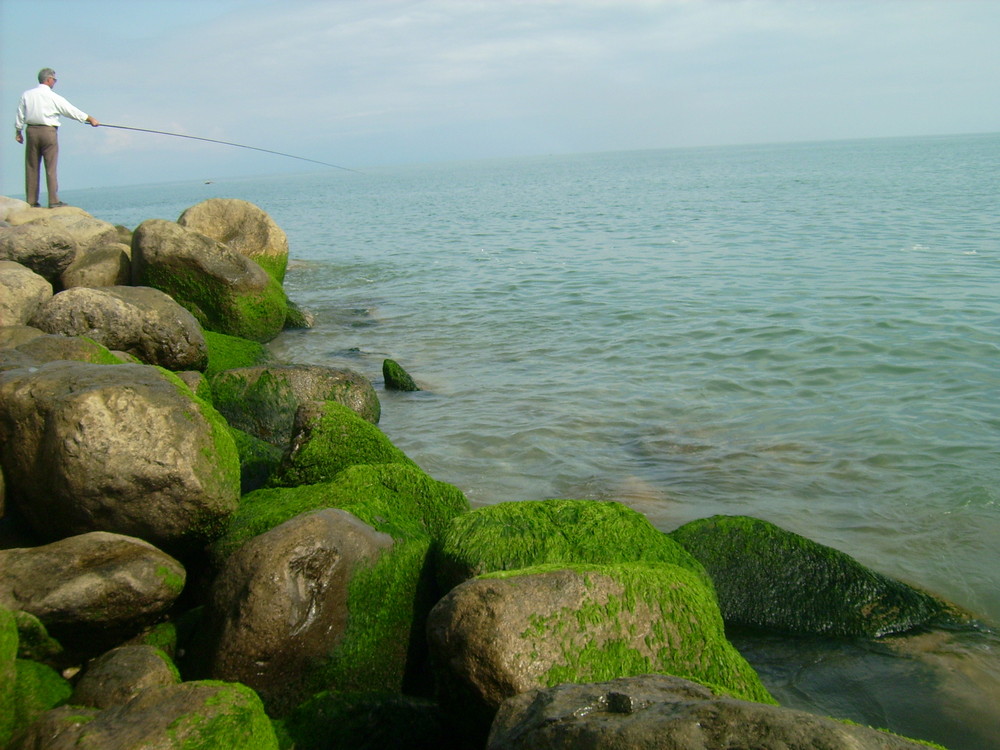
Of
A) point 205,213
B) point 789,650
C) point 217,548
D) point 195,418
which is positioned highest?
point 205,213

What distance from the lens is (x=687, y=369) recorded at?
10.8 metres

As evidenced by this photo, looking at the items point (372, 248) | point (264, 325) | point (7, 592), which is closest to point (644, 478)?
point (7, 592)

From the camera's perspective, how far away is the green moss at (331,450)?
541cm

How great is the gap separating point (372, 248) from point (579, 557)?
24.1 m

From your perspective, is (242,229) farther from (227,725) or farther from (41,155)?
(227,725)

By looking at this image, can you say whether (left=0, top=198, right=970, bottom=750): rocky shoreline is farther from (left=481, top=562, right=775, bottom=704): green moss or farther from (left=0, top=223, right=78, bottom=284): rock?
(left=0, top=223, right=78, bottom=284): rock

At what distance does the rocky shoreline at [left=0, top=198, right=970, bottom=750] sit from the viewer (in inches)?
112

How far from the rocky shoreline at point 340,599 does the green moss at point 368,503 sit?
2 centimetres

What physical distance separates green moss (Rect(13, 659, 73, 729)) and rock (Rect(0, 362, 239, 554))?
0.90 m

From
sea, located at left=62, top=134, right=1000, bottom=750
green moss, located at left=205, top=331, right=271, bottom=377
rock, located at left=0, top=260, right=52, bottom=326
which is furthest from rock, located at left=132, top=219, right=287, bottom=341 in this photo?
rock, located at left=0, top=260, right=52, bottom=326

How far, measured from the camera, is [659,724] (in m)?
2.28

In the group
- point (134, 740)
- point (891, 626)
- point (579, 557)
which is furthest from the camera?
point (891, 626)

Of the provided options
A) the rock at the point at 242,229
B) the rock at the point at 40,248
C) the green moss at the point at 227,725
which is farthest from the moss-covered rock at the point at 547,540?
the rock at the point at 242,229

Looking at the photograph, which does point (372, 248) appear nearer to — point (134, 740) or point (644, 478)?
point (644, 478)
